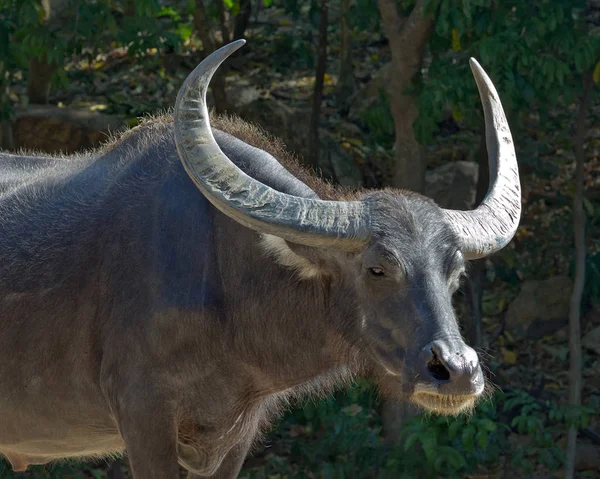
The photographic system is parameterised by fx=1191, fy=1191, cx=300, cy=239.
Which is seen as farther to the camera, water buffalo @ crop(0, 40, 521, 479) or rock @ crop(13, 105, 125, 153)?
rock @ crop(13, 105, 125, 153)

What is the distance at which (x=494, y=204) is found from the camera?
468 cm

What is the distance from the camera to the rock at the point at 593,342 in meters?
9.34

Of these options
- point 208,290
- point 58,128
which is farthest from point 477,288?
point 208,290

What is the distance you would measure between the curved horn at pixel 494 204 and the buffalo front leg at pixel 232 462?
156 centimetres

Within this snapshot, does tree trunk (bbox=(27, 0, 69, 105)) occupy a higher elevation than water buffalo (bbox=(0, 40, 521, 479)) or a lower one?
lower

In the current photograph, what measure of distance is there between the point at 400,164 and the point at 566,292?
2005mm

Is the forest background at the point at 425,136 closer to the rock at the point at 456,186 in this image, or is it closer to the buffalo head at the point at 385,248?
the rock at the point at 456,186

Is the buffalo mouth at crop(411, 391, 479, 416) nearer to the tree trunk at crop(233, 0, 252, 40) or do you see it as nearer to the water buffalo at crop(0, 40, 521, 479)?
the water buffalo at crop(0, 40, 521, 479)

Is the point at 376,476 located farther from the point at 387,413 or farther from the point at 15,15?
the point at 15,15

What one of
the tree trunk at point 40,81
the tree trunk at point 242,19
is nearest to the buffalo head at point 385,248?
the tree trunk at point 242,19

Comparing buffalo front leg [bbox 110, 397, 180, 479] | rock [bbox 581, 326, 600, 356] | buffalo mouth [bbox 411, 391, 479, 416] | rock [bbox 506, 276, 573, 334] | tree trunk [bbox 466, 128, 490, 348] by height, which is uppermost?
buffalo mouth [bbox 411, 391, 479, 416]

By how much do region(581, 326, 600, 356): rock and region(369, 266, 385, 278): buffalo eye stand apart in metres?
5.42

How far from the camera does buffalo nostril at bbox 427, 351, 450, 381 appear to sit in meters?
4.07

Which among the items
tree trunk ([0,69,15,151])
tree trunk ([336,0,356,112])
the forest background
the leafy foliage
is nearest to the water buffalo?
the forest background
